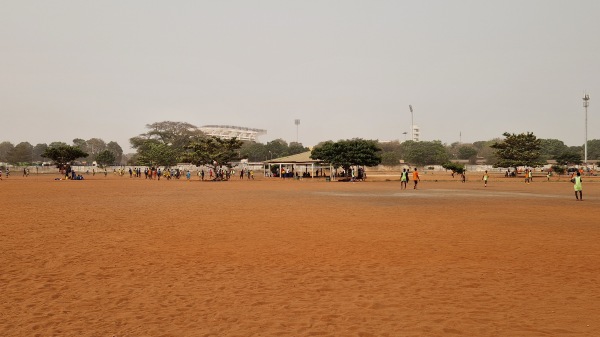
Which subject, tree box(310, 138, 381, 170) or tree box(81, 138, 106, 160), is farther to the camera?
tree box(81, 138, 106, 160)

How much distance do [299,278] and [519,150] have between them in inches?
2593

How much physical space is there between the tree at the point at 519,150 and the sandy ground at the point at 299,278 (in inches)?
2139

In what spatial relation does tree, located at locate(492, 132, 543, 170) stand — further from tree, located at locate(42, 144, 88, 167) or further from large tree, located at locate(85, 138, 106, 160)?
large tree, located at locate(85, 138, 106, 160)

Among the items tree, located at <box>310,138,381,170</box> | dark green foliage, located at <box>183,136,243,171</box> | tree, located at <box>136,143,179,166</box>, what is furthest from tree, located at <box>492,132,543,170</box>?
tree, located at <box>136,143,179,166</box>

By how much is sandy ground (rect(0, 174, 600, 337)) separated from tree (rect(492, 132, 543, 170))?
54.3m

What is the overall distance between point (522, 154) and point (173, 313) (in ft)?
220

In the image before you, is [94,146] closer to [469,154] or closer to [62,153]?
[62,153]

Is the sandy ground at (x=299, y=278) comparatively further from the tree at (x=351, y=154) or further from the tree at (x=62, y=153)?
the tree at (x=62, y=153)

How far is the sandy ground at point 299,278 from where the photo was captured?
514cm

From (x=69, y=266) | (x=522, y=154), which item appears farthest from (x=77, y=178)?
(x=522, y=154)

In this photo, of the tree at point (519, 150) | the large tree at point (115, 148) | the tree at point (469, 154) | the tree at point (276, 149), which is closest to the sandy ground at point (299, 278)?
the tree at point (519, 150)

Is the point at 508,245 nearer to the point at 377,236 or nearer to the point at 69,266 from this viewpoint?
the point at 377,236

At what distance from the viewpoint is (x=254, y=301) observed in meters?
6.02

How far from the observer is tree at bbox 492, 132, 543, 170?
208 feet
